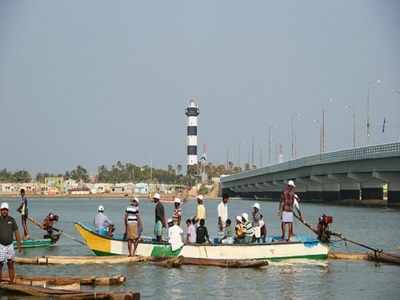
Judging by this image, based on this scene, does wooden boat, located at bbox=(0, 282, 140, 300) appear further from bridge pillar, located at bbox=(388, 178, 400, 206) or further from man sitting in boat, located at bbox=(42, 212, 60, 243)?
bridge pillar, located at bbox=(388, 178, 400, 206)

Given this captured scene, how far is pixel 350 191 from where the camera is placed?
114875mm

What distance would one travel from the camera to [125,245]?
89.7ft

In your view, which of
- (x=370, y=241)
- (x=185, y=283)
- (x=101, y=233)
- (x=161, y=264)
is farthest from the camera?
(x=370, y=241)

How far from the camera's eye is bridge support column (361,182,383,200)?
107750 mm

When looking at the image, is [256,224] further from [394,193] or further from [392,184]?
[394,193]

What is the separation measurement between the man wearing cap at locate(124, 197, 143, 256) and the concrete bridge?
58035 mm

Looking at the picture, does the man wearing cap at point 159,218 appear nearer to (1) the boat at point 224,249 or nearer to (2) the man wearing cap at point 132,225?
(1) the boat at point 224,249

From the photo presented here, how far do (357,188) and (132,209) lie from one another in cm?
9017

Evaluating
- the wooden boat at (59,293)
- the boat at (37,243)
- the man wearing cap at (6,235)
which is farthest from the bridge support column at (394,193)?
the man wearing cap at (6,235)

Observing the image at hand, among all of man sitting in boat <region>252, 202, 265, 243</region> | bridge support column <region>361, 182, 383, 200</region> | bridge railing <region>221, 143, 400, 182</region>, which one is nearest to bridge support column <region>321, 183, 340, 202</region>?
bridge railing <region>221, 143, 400, 182</region>

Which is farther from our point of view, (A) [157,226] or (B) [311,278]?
(A) [157,226]

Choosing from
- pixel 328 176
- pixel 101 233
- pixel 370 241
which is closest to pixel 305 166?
pixel 328 176

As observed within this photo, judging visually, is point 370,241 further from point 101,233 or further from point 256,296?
point 256,296

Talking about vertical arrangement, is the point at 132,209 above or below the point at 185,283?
above
